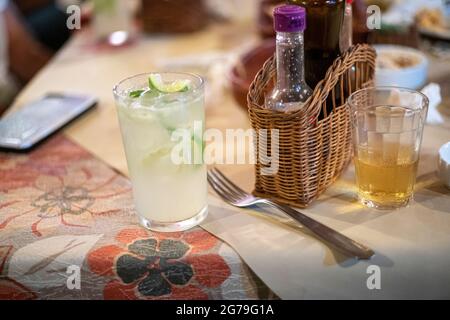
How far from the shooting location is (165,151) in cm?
77

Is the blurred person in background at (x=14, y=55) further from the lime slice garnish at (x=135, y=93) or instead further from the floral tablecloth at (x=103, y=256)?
the lime slice garnish at (x=135, y=93)

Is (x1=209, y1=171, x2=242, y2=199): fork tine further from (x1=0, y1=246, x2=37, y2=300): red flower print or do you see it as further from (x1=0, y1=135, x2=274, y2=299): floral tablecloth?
(x1=0, y1=246, x2=37, y2=300): red flower print

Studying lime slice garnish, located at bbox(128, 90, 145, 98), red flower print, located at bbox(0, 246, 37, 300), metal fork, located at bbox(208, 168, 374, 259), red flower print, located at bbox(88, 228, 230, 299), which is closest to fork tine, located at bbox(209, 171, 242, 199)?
metal fork, located at bbox(208, 168, 374, 259)

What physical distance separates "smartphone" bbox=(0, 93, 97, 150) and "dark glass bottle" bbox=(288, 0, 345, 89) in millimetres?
547

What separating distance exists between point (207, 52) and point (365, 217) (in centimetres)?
91

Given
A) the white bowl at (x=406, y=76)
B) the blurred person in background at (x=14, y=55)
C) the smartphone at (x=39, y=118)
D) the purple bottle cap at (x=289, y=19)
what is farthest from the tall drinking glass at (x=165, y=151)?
the blurred person in background at (x=14, y=55)

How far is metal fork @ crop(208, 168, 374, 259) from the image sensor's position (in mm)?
730

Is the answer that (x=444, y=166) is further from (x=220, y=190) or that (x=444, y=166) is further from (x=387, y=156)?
(x=220, y=190)

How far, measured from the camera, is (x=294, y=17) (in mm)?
745

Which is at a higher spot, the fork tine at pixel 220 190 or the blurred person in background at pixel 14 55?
the fork tine at pixel 220 190

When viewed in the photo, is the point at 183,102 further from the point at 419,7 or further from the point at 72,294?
the point at 419,7

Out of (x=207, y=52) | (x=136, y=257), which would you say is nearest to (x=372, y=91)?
(x=136, y=257)

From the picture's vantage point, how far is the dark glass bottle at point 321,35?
838mm

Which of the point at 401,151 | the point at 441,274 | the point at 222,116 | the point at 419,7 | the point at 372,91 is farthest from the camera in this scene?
the point at 419,7
